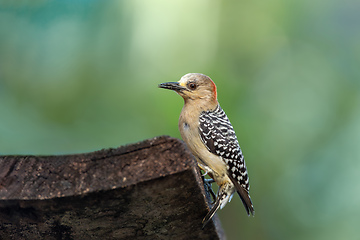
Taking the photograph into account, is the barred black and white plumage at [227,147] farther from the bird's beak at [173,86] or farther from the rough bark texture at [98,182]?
the rough bark texture at [98,182]

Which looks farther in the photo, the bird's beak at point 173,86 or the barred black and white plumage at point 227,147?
the bird's beak at point 173,86

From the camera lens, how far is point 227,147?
3.00 metres

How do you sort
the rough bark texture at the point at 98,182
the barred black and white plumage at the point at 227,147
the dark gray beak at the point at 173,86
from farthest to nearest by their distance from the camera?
the dark gray beak at the point at 173,86
the barred black and white plumage at the point at 227,147
the rough bark texture at the point at 98,182

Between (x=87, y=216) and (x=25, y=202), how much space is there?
0.79 feet

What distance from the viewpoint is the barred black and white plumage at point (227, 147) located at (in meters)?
2.94

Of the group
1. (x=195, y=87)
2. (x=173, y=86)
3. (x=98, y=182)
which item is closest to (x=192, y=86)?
(x=195, y=87)

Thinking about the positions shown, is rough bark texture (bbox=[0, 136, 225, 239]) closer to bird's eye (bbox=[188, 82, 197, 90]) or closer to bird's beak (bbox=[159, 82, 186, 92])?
bird's beak (bbox=[159, 82, 186, 92])

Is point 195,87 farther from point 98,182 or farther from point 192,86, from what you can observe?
point 98,182

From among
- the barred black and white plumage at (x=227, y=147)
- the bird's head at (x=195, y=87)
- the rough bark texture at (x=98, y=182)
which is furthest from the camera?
the bird's head at (x=195, y=87)

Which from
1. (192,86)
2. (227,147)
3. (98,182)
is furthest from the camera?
(192,86)

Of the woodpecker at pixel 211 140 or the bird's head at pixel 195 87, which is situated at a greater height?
the bird's head at pixel 195 87

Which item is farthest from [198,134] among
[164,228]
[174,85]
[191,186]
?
[191,186]

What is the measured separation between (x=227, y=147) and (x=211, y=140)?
0.12 meters

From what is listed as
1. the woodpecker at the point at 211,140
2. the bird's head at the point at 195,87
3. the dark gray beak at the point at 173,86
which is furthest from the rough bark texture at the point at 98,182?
the bird's head at the point at 195,87
